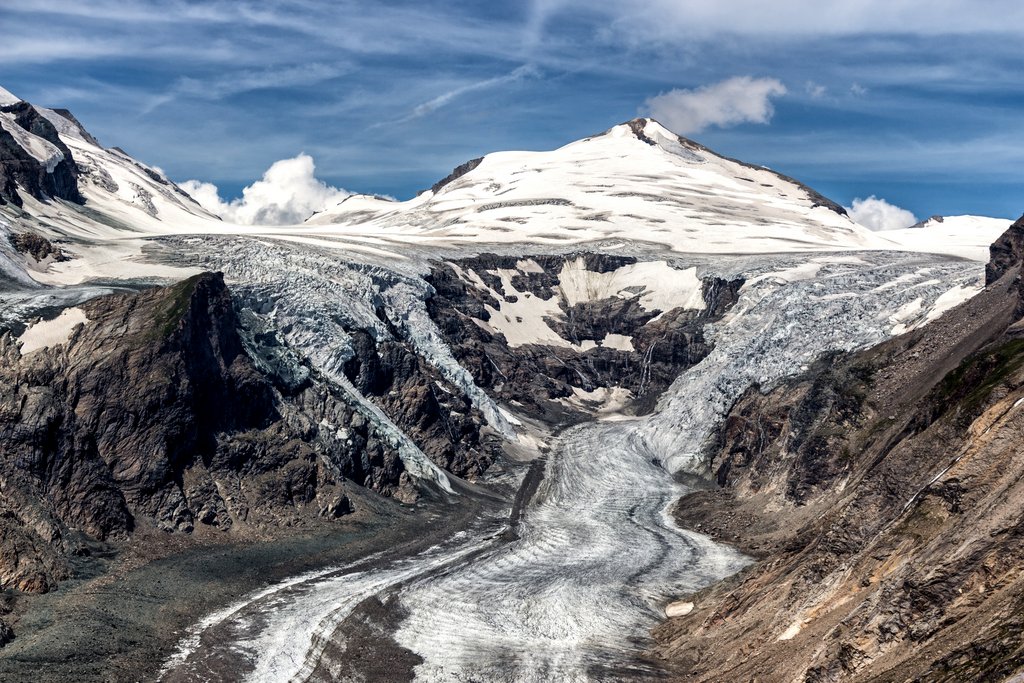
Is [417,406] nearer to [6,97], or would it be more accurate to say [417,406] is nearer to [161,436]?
[161,436]

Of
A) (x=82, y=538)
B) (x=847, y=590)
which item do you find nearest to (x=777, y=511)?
(x=847, y=590)

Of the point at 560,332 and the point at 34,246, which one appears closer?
the point at 34,246

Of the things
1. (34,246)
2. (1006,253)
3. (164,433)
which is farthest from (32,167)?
(1006,253)

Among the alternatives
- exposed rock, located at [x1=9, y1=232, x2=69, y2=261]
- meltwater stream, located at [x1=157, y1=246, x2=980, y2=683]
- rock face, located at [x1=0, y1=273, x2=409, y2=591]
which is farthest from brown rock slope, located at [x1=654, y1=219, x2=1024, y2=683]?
exposed rock, located at [x1=9, y1=232, x2=69, y2=261]

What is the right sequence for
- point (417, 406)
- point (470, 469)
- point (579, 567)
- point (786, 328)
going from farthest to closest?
1. point (786, 328)
2. point (417, 406)
3. point (470, 469)
4. point (579, 567)

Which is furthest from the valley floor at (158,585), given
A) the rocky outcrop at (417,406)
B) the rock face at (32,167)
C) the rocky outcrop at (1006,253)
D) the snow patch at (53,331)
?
the rock face at (32,167)

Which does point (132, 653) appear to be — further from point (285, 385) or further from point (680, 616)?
point (285, 385)
